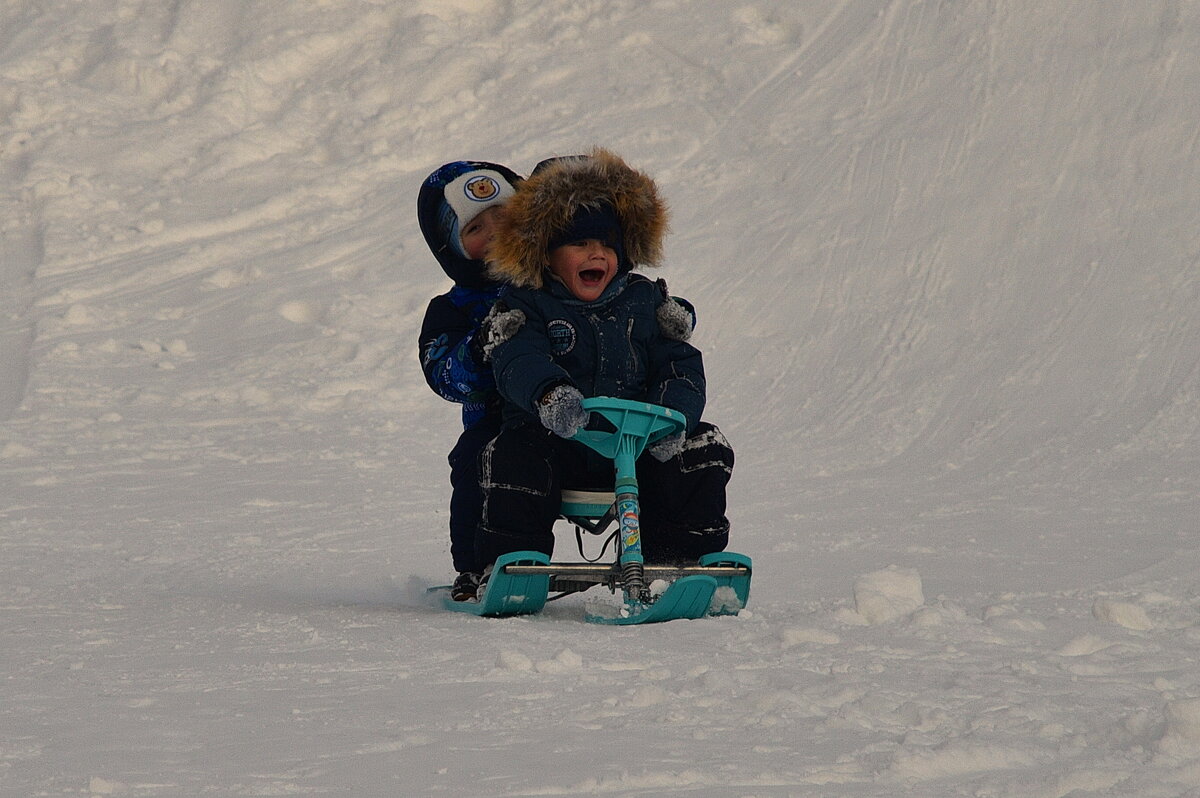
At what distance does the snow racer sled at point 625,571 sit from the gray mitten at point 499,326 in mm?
322

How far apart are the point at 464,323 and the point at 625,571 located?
108 centimetres

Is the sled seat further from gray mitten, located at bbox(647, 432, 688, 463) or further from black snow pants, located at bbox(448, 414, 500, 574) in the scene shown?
black snow pants, located at bbox(448, 414, 500, 574)

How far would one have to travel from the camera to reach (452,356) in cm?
392

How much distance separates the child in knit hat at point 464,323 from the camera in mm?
3898

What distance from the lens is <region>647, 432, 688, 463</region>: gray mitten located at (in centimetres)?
363

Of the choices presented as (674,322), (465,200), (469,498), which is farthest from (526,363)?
(465,200)

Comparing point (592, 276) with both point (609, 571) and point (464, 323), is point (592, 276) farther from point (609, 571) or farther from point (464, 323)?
point (609, 571)

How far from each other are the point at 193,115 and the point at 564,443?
823 cm

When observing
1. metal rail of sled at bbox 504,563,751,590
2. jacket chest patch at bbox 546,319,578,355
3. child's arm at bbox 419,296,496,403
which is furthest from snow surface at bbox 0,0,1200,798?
jacket chest patch at bbox 546,319,578,355

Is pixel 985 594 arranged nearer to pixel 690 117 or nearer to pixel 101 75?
pixel 690 117

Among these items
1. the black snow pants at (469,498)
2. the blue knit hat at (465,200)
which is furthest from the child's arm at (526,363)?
the blue knit hat at (465,200)

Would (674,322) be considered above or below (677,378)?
above

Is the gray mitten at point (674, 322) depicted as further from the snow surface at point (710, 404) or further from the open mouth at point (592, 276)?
the snow surface at point (710, 404)

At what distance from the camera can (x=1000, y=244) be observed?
8.08m
